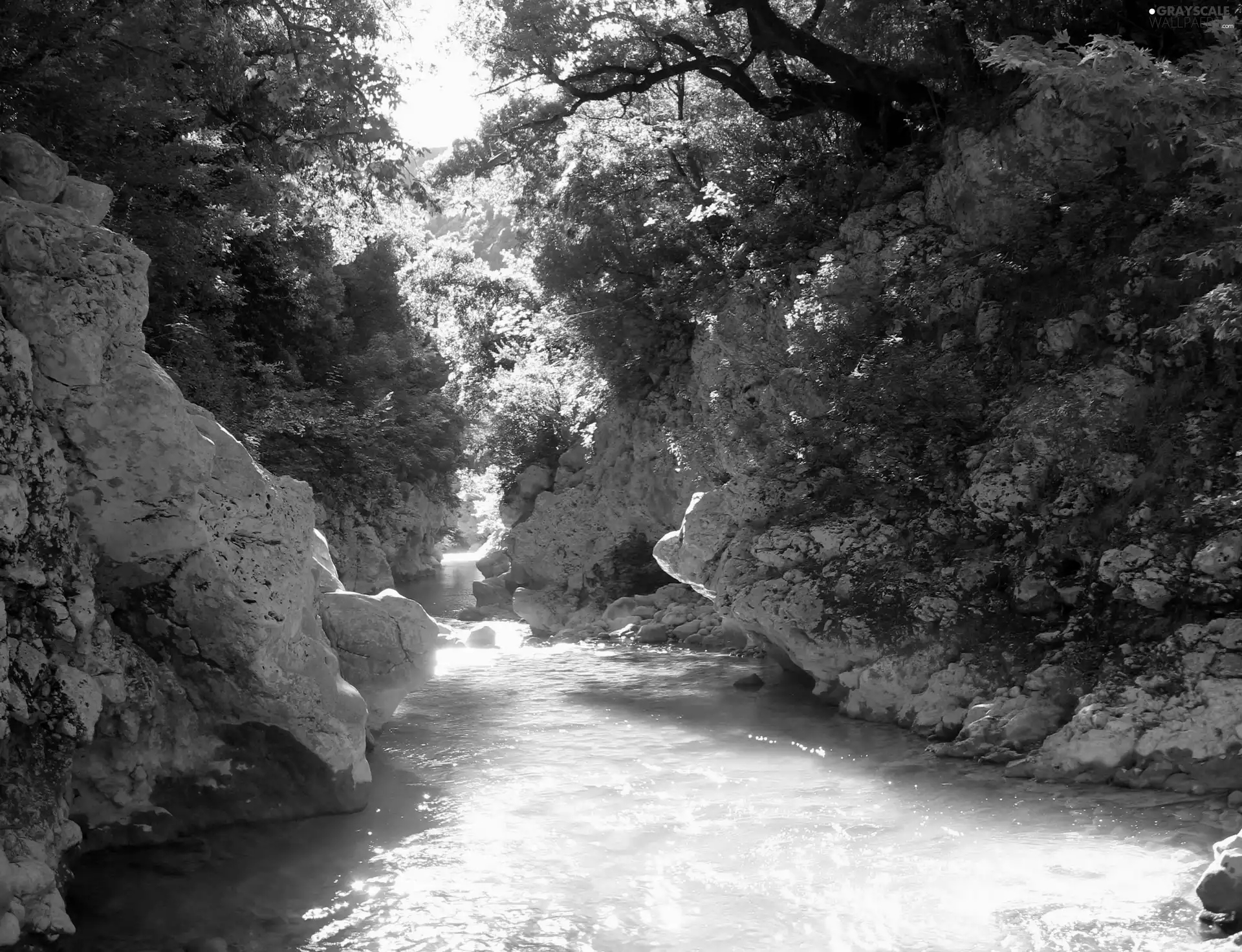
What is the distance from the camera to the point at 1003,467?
958 cm

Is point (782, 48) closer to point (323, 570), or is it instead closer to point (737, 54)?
point (737, 54)

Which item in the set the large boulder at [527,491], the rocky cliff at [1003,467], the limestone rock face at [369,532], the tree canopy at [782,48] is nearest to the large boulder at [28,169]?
the rocky cliff at [1003,467]

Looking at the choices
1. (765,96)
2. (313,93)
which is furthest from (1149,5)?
(313,93)

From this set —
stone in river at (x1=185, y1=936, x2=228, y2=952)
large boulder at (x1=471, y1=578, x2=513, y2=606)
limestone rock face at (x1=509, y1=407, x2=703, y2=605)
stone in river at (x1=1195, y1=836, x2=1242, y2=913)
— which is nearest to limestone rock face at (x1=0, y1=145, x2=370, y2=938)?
stone in river at (x1=185, y1=936, x2=228, y2=952)

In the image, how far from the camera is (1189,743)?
708cm

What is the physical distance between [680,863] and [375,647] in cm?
382

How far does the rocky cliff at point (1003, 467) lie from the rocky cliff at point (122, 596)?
5054 mm

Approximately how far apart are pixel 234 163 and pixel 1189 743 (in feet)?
38.4

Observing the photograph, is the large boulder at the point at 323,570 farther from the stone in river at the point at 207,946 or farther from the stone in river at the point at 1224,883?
the stone in river at the point at 1224,883

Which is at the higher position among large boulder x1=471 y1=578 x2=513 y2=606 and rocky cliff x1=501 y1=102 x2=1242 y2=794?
rocky cliff x1=501 y1=102 x2=1242 y2=794

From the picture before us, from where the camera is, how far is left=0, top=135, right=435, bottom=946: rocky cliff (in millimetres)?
5141

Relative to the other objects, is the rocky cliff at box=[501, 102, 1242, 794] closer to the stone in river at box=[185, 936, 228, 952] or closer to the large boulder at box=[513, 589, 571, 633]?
the large boulder at box=[513, 589, 571, 633]

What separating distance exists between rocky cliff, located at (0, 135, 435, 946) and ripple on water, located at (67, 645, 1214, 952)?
42 centimetres

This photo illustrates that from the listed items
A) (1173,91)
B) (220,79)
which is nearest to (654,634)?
(220,79)
